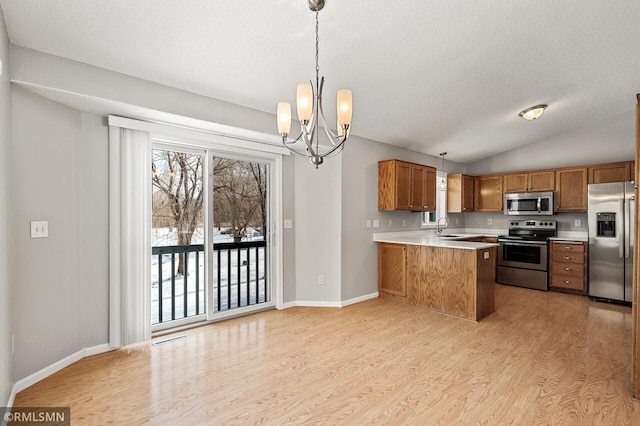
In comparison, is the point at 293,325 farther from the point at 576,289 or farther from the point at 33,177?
the point at 576,289

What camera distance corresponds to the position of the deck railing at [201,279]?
335 cm

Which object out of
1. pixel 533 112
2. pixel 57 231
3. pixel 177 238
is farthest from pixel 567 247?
pixel 57 231

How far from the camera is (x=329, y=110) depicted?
3539mm

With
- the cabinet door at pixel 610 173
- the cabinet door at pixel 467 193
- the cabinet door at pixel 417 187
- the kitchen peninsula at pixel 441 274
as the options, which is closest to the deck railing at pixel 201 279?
the kitchen peninsula at pixel 441 274

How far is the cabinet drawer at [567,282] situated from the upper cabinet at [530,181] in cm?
150

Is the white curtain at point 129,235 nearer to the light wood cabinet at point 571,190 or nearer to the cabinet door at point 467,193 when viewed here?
the cabinet door at point 467,193

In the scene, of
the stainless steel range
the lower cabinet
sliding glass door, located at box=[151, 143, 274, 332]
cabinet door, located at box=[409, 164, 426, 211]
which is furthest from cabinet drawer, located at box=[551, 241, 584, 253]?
sliding glass door, located at box=[151, 143, 274, 332]

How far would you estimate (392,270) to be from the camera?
4500 mm

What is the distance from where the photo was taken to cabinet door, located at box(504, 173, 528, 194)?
564 centimetres

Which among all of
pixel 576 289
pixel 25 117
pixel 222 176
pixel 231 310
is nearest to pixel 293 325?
pixel 231 310

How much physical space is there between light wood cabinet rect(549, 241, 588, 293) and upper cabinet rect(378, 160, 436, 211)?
2208 millimetres

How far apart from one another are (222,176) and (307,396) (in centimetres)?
251

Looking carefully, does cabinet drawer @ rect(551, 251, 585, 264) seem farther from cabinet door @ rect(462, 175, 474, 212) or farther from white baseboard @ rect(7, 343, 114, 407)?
white baseboard @ rect(7, 343, 114, 407)

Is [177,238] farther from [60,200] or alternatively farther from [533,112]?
[533,112]
